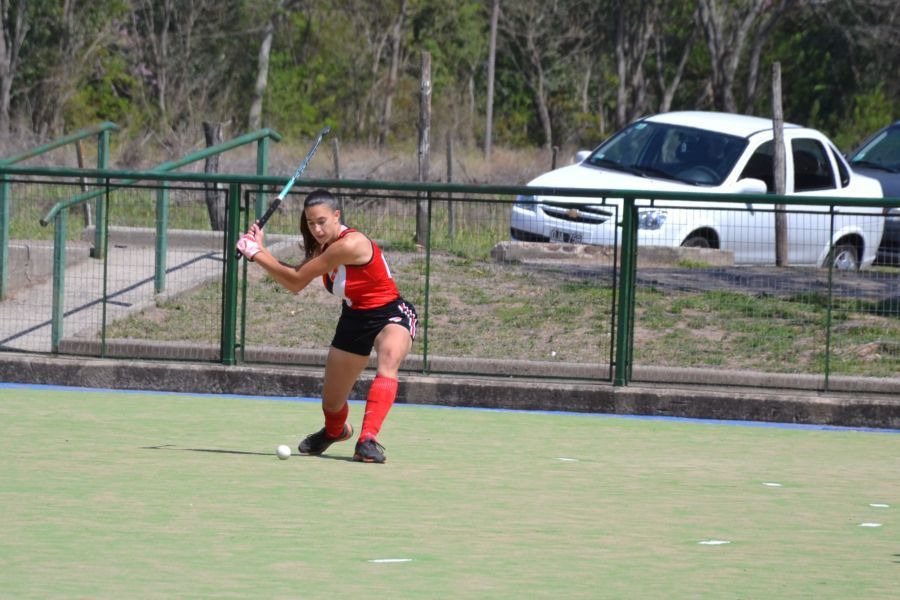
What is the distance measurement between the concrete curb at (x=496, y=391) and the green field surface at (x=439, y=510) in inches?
16.1

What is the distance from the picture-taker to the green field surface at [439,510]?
19.5ft

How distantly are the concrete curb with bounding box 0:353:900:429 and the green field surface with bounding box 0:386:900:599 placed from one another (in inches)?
16.1

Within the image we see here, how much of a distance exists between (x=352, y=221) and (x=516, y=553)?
7.44m

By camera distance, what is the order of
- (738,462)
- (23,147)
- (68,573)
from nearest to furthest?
(68,573)
(738,462)
(23,147)

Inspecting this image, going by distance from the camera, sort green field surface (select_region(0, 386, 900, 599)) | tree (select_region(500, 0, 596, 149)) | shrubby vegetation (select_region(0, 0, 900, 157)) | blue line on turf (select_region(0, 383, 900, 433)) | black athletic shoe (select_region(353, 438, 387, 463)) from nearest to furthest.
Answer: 1. green field surface (select_region(0, 386, 900, 599))
2. black athletic shoe (select_region(353, 438, 387, 463))
3. blue line on turf (select_region(0, 383, 900, 433))
4. shrubby vegetation (select_region(0, 0, 900, 157))
5. tree (select_region(500, 0, 596, 149))

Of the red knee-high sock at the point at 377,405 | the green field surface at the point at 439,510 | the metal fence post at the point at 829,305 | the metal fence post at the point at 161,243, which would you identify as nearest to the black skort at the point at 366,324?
the red knee-high sock at the point at 377,405

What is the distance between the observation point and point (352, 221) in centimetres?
1362

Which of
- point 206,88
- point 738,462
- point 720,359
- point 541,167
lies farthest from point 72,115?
point 738,462

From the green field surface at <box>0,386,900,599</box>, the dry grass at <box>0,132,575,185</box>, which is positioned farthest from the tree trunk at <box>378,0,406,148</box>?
the green field surface at <box>0,386,900,599</box>

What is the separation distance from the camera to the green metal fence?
39.9 feet

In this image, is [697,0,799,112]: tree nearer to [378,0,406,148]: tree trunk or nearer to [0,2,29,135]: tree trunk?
[378,0,406,148]: tree trunk

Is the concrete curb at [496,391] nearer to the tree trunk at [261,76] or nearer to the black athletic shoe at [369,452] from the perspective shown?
the black athletic shoe at [369,452]

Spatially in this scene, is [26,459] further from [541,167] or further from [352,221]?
[541,167]

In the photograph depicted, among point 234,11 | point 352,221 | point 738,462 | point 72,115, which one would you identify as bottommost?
point 738,462
